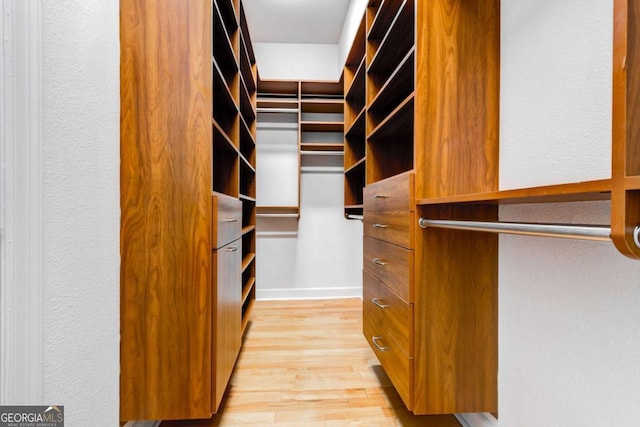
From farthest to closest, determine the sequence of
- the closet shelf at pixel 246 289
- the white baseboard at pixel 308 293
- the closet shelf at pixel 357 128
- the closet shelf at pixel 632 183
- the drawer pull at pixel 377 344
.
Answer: the white baseboard at pixel 308 293, the closet shelf at pixel 357 128, the closet shelf at pixel 246 289, the drawer pull at pixel 377 344, the closet shelf at pixel 632 183

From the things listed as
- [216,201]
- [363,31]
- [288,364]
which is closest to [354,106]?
[363,31]

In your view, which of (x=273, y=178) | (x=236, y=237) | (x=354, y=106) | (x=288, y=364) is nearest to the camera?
(x=236, y=237)

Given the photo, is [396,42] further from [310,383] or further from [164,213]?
[310,383]

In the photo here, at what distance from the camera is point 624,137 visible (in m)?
0.42

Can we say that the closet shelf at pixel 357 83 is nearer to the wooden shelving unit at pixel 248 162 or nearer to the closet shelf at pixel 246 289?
the wooden shelving unit at pixel 248 162

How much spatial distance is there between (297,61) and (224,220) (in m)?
2.45

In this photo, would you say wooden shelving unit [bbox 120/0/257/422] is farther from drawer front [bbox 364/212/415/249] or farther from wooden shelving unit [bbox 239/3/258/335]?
wooden shelving unit [bbox 239/3/258/335]

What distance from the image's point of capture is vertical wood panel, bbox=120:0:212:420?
42.9 inches

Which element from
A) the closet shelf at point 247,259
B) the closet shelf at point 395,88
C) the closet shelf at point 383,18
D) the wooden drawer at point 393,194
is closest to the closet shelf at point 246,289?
the closet shelf at point 247,259

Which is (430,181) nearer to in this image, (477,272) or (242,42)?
(477,272)

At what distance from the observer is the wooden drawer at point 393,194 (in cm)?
114

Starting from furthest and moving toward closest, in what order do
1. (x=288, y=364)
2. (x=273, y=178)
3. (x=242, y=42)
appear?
1. (x=273, y=178)
2. (x=242, y=42)
3. (x=288, y=364)

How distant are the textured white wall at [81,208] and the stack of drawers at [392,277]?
3.35ft

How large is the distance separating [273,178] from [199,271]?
2.00 m
